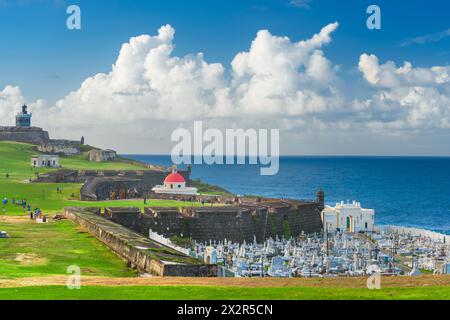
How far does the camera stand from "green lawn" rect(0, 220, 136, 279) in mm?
21984

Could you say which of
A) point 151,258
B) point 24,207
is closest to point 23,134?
point 24,207

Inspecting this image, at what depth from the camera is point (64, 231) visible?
1310 inches

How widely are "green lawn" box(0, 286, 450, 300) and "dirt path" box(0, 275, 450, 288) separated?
1.05 metres

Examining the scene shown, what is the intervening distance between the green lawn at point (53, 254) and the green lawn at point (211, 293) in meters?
3.93

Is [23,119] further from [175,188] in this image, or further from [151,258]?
[151,258]

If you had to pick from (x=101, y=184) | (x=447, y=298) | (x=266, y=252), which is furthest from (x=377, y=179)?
(x=447, y=298)

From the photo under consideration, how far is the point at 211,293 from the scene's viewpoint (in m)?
16.1

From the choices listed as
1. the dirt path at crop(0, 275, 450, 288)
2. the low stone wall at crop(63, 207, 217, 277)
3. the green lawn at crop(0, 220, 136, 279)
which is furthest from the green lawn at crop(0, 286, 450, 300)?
the low stone wall at crop(63, 207, 217, 277)

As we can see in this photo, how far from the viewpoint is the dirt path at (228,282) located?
1795 centimetres

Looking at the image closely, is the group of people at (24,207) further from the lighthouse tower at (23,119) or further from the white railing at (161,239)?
the lighthouse tower at (23,119)

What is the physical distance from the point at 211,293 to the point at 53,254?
446 inches

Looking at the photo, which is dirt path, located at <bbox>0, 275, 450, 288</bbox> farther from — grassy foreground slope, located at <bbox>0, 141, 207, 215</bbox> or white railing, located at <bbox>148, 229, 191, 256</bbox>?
grassy foreground slope, located at <bbox>0, 141, 207, 215</bbox>

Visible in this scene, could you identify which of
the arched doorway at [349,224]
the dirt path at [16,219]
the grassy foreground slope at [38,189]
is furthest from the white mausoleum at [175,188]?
the dirt path at [16,219]

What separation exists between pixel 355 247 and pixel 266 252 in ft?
26.8
